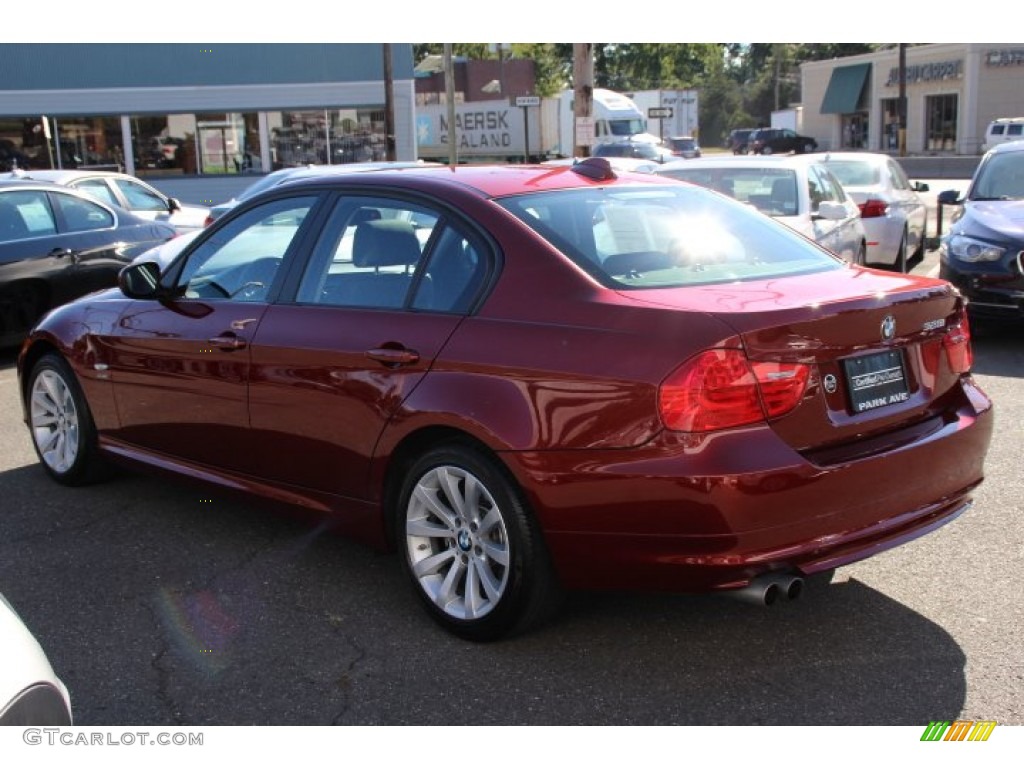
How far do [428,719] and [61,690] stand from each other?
123cm

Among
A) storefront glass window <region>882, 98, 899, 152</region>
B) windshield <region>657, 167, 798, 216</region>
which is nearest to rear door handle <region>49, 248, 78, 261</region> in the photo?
windshield <region>657, 167, 798, 216</region>

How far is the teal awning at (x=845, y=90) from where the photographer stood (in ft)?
203

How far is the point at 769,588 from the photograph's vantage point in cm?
343

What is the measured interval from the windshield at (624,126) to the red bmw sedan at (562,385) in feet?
146

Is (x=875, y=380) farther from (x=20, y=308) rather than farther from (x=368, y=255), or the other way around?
(x=20, y=308)

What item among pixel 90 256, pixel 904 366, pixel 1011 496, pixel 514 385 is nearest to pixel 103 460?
pixel 514 385

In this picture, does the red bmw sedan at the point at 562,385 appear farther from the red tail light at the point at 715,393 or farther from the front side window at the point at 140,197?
the front side window at the point at 140,197

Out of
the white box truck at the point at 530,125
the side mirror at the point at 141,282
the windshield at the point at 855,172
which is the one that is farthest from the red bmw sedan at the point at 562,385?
the white box truck at the point at 530,125

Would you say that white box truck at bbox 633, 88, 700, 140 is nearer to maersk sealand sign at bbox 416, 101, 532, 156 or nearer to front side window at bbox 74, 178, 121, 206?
maersk sealand sign at bbox 416, 101, 532, 156

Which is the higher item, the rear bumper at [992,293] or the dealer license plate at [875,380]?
the dealer license plate at [875,380]

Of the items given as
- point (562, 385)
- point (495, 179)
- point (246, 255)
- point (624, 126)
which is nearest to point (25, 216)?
point (246, 255)

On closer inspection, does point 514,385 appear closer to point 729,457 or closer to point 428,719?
point 729,457

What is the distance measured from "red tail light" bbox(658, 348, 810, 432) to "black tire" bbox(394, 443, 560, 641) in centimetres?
65

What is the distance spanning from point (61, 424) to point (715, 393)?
3.98 metres
